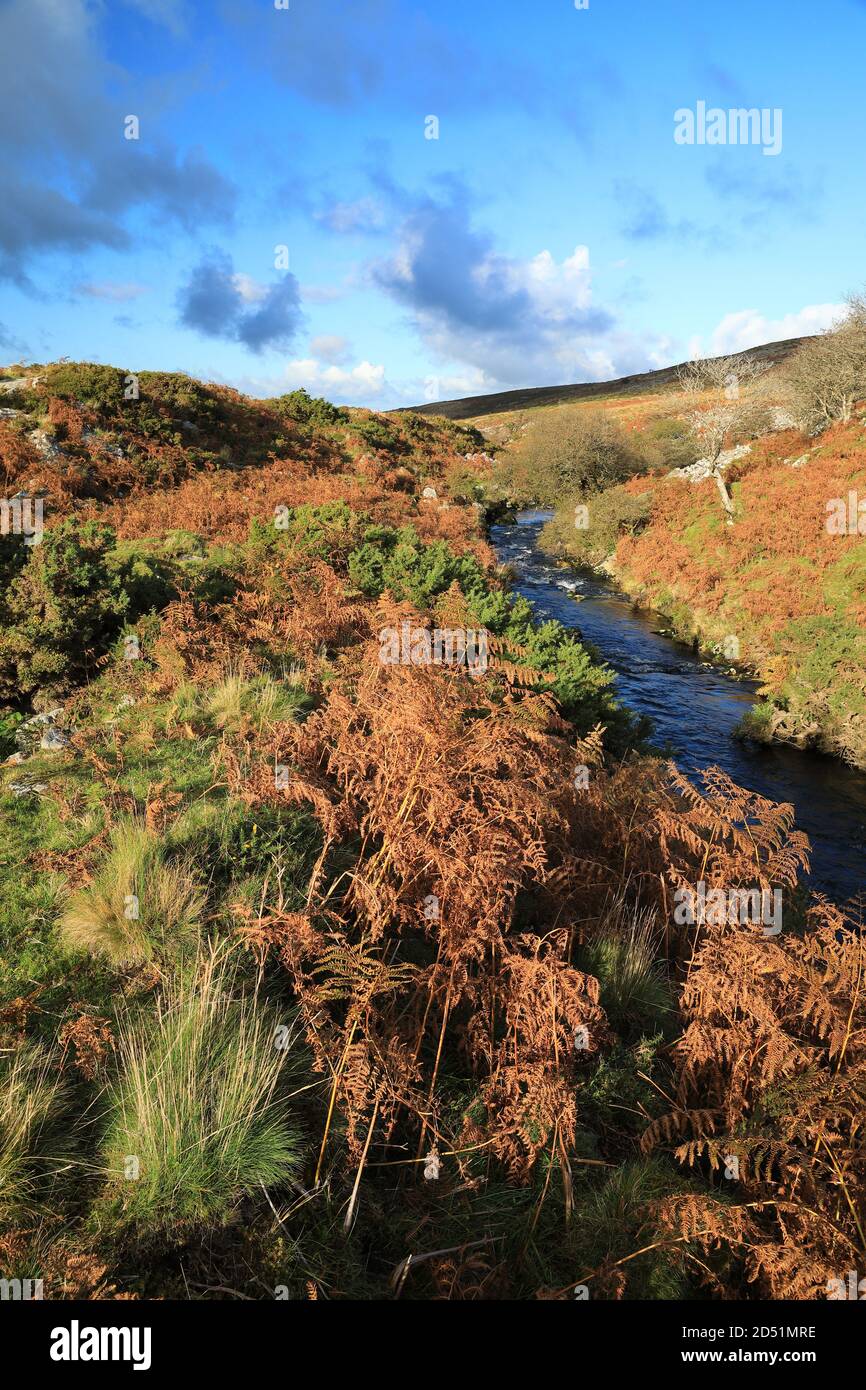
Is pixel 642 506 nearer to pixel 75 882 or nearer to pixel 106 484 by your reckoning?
pixel 106 484

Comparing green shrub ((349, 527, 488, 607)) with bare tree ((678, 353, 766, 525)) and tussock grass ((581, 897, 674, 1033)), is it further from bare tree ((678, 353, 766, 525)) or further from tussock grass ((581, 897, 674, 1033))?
bare tree ((678, 353, 766, 525))

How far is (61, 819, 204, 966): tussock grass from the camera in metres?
4.02

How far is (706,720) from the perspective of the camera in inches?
559

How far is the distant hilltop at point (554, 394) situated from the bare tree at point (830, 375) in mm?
63578

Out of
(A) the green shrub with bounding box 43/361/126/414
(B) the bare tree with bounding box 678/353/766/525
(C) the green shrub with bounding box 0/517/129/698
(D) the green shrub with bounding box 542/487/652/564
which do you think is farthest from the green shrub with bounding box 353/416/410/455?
(C) the green shrub with bounding box 0/517/129/698

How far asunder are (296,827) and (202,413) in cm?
2287

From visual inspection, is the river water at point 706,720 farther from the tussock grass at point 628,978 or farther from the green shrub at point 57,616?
the green shrub at point 57,616

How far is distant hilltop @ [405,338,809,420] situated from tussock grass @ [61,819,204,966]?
300ft

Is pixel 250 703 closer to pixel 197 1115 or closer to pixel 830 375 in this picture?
pixel 197 1115

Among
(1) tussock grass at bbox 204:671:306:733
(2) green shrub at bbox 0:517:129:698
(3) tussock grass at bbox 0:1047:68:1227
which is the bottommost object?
(3) tussock grass at bbox 0:1047:68:1227

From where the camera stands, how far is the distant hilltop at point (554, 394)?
88688 mm

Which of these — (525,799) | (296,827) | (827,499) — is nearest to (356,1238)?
(525,799)

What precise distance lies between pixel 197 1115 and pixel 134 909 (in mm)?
1514

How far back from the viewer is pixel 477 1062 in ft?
13.0
